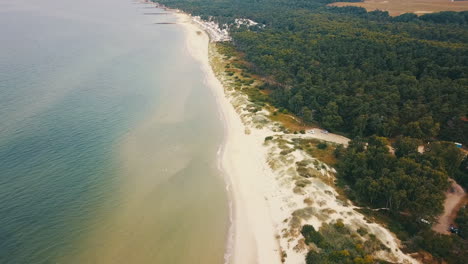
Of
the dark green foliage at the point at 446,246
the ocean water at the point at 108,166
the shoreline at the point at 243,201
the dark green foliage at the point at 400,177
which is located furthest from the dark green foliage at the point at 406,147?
the ocean water at the point at 108,166

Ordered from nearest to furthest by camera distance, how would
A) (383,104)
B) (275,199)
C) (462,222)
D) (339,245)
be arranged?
1. (339,245)
2. (462,222)
3. (275,199)
4. (383,104)

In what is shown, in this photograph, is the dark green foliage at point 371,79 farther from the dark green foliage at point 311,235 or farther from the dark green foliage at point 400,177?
the dark green foliage at point 311,235

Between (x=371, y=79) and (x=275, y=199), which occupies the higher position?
(x=371, y=79)

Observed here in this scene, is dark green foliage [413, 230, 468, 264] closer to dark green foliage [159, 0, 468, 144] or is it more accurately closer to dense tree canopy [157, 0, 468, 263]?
dense tree canopy [157, 0, 468, 263]

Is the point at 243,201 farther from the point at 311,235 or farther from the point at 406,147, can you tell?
the point at 406,147

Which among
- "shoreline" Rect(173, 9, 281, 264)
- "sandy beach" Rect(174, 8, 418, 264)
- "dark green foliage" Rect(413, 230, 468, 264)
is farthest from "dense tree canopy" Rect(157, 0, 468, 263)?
"shoreline" Rect(173, 9, 281, 264)

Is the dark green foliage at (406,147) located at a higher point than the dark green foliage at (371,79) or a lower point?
lower

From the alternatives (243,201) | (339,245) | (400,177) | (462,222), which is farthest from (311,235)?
(462,222)
